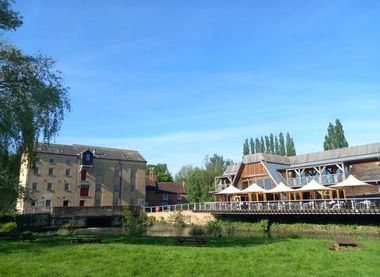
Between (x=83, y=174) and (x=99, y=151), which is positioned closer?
(x=83, y=174)

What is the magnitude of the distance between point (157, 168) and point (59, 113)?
80.0 metres

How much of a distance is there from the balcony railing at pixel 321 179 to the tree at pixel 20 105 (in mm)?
28240

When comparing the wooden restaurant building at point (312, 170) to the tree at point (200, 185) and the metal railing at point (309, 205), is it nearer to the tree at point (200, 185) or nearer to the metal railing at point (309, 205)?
the metal railing at point (309, 205)

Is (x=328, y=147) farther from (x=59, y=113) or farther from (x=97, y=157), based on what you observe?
(x=59, y=113)

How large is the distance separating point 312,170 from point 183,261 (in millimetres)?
33195

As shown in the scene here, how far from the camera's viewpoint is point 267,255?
12344 millimetres

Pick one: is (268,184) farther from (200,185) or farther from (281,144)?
(281,144)

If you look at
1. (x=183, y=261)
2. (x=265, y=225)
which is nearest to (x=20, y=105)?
(x=183, y=261)

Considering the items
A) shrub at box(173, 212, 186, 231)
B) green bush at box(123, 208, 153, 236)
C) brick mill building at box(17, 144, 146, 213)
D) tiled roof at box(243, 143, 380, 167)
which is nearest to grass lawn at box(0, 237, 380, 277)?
tiled roof at box(243, 143, 380, 167)

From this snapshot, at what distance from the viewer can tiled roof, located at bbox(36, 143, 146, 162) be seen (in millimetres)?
55156

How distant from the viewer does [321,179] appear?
124 ft

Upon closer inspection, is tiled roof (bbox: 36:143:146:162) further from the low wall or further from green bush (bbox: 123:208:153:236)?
the low wall

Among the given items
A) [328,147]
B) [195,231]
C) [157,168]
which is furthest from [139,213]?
[157,168]

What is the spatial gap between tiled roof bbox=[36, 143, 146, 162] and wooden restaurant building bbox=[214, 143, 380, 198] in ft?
58.2
